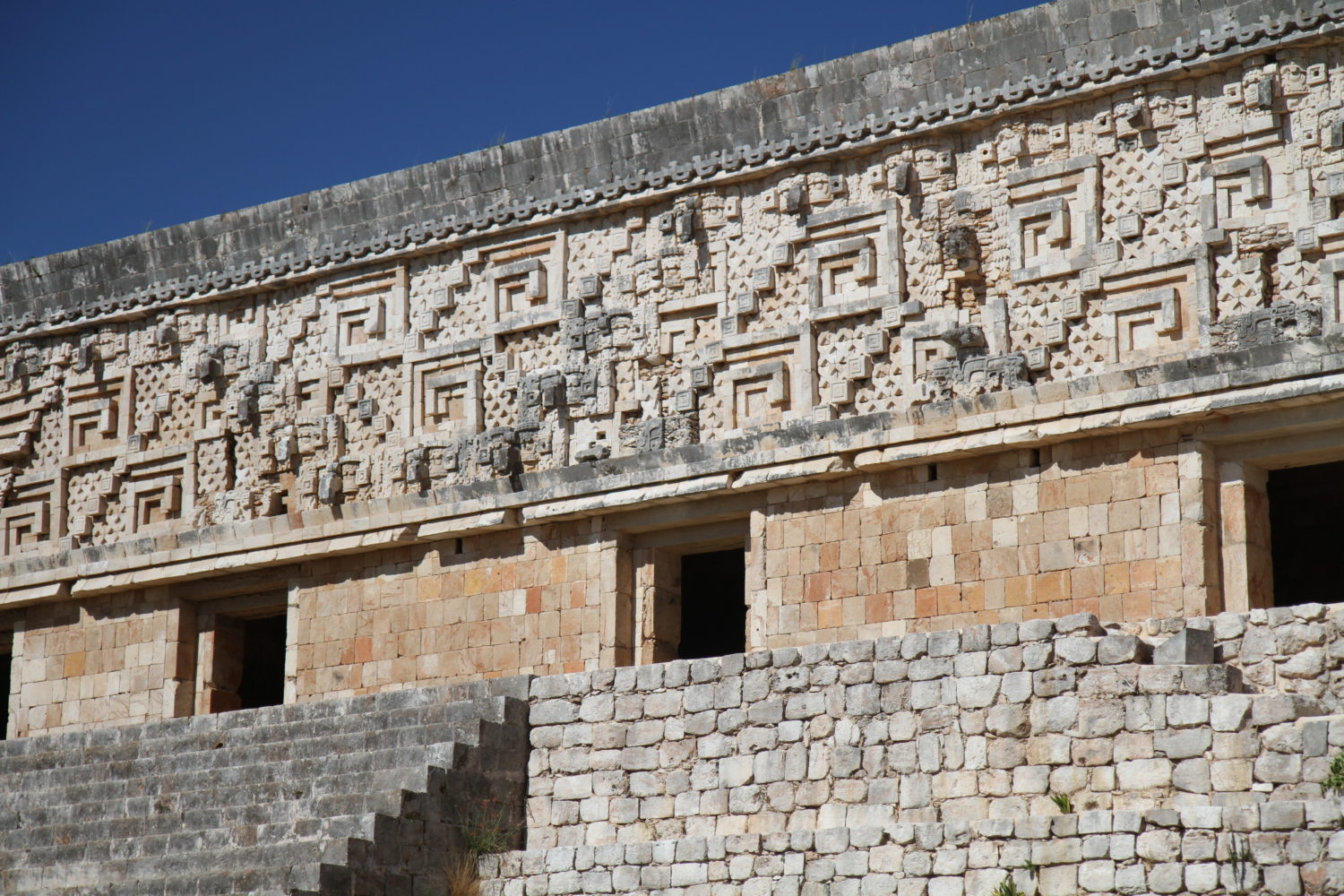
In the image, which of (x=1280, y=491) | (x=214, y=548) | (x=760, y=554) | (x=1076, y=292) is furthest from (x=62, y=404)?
(x=1280, y=491)

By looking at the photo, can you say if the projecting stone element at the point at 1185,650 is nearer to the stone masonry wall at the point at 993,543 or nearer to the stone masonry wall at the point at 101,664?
the stone masonry wall at the point at 993,543

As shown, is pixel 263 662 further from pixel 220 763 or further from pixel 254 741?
pixel 220 763

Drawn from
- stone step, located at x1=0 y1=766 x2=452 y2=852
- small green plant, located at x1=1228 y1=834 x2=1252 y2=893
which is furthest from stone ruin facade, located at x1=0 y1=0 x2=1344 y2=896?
stone step, located at x1=0 y1=766 x2=452 y2=852

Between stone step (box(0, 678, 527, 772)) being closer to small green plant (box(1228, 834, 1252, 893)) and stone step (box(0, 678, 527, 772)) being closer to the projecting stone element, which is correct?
the projecting stone element

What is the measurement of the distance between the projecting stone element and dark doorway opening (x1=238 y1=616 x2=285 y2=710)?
7568 millimetres

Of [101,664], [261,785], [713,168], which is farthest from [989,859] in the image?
[101,664]

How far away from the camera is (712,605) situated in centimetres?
1524

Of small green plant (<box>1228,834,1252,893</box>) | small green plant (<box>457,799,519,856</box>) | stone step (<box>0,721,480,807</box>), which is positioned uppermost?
stone step (<box>0,721,480,807</box>)

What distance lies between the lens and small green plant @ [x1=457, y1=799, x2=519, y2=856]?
9422 mm

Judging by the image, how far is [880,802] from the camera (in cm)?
878

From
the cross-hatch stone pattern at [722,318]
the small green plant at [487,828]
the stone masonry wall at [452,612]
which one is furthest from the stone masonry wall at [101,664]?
the small green plant at [487,828]

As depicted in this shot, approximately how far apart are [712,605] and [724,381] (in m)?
3.72

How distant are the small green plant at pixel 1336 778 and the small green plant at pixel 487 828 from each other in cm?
391

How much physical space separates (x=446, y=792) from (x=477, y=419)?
3.80 metres
